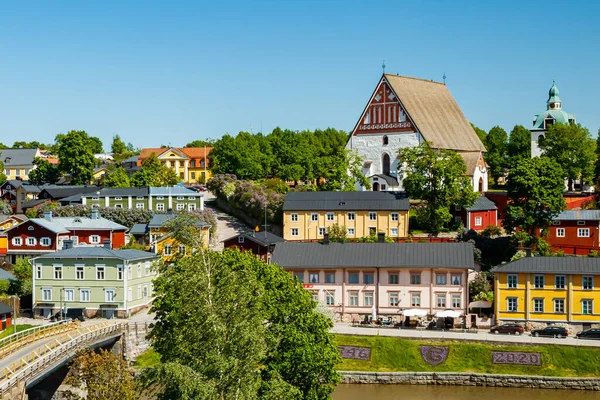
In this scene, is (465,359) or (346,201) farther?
(346,201)

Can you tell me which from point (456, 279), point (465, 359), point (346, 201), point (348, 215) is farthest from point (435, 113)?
point (465, 359)

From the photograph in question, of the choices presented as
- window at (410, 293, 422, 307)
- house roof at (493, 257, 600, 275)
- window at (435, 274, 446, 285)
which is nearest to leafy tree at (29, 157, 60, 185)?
window at (410, 293, 422, 307)

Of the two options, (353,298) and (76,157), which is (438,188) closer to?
(353,298)

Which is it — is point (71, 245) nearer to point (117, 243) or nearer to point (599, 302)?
point (117, 243)

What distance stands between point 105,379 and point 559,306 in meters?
27.2

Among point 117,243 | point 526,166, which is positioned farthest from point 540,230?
point 117,243

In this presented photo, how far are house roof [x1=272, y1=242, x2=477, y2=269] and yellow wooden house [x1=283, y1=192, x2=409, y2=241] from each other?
9790mm

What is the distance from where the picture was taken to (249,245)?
60.0 meters

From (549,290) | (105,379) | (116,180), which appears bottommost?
(105,379)

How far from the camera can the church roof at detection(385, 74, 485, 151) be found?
77.5 meters

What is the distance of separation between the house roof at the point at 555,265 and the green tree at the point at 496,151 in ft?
150

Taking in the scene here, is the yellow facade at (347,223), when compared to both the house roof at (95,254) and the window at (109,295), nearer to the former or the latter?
the house roof at (95,254)

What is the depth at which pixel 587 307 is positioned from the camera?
160 ft

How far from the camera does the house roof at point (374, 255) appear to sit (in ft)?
171
